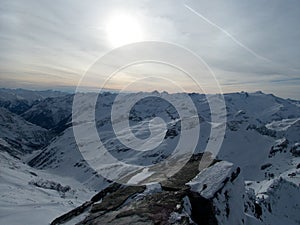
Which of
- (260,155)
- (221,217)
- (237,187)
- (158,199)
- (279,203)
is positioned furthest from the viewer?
(260,155)

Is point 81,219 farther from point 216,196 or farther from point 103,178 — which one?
point 103,178

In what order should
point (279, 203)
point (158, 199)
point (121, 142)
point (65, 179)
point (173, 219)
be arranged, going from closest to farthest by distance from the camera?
point (173, 219)
point (158, 199)
point (279, 203)
point (65, 179)
point (121, 142)

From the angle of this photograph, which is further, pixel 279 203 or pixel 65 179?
pixel 65 179

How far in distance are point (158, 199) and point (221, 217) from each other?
11.3 feet

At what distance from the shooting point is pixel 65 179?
152500mm

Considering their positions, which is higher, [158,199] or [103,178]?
[158,199]

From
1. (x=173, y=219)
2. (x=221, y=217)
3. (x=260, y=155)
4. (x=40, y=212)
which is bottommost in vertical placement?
(x=260, y=155)

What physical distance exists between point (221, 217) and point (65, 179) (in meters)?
147

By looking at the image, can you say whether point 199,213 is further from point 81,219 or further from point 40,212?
point 40,212

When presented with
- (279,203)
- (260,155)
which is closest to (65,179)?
(260,155)

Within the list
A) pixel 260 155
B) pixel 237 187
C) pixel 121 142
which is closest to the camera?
pixel 237 187

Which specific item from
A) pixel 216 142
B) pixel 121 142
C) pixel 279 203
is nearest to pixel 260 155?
pixel 216 142

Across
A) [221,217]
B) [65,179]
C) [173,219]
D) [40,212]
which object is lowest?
[65,179]

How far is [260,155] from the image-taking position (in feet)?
465
